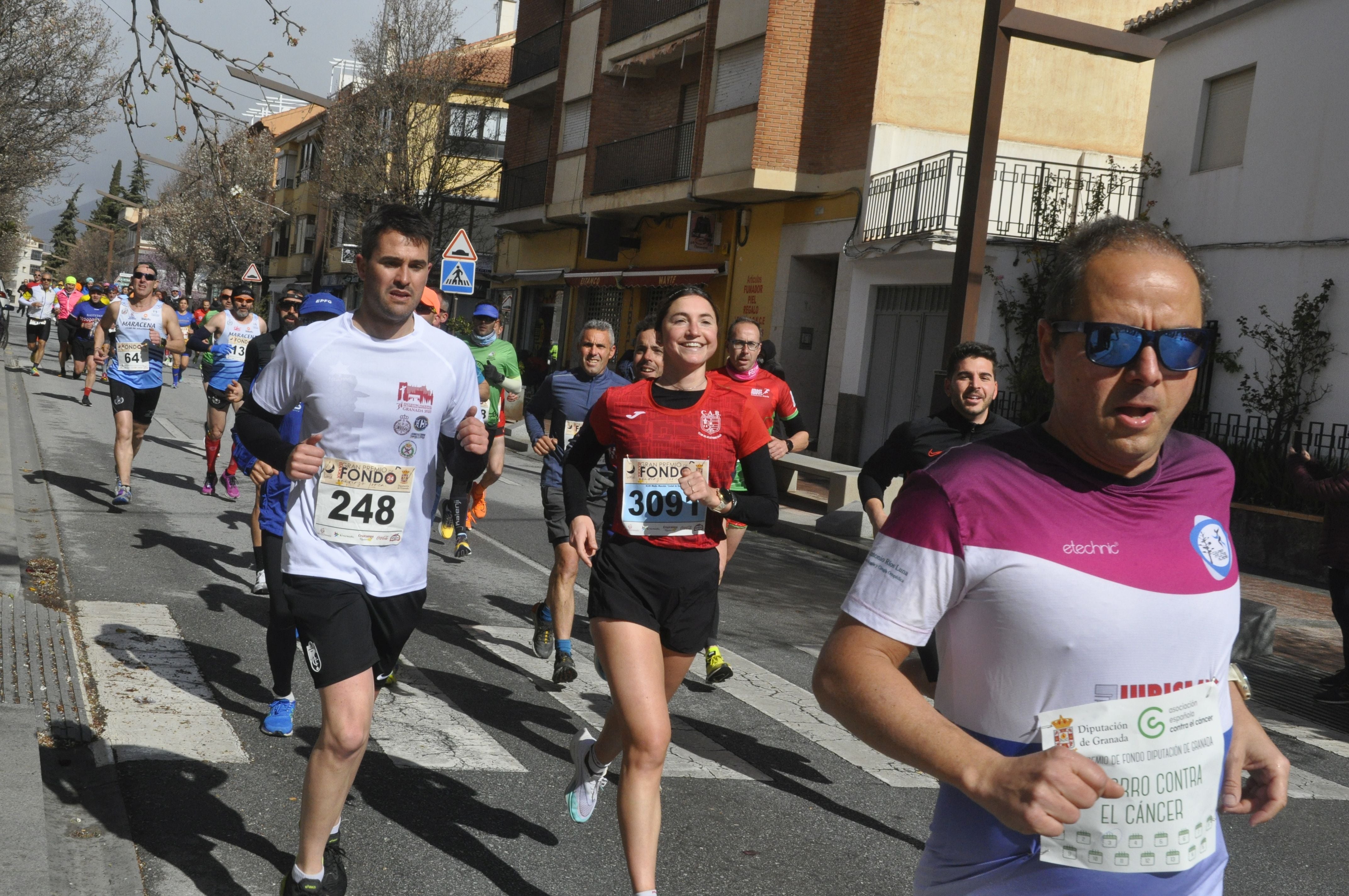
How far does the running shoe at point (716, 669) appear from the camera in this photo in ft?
22.2

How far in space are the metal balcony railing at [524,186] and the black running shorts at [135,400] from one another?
22898 millimetres

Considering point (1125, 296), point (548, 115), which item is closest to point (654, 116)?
point (548, 115)

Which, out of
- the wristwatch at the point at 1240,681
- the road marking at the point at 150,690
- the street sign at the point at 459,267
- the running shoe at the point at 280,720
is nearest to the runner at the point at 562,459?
the running shoe at the point at 280,720

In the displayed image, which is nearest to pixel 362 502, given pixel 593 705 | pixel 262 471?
pixel 262 471

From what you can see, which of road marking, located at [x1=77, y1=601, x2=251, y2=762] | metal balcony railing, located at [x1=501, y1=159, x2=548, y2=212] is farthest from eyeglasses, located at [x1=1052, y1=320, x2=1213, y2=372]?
metal balcony railing, located at [x1=501, y1=159, x2=548, y2=212]

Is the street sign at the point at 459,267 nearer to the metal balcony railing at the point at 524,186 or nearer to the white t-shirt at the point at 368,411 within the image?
the metal balcony railing at the point at 524,186

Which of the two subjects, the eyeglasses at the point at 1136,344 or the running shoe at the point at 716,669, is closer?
the eyeglasses at the point at 1136,344

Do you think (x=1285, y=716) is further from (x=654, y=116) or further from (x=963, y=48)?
(x=654, y=116)

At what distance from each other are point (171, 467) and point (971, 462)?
519 inches

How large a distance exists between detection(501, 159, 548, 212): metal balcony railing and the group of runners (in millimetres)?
26289

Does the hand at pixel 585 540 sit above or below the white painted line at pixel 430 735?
above

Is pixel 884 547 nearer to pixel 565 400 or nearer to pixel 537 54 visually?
pixel 565 400

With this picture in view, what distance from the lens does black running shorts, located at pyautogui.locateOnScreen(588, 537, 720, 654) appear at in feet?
13.8

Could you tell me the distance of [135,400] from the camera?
37.3 ft
